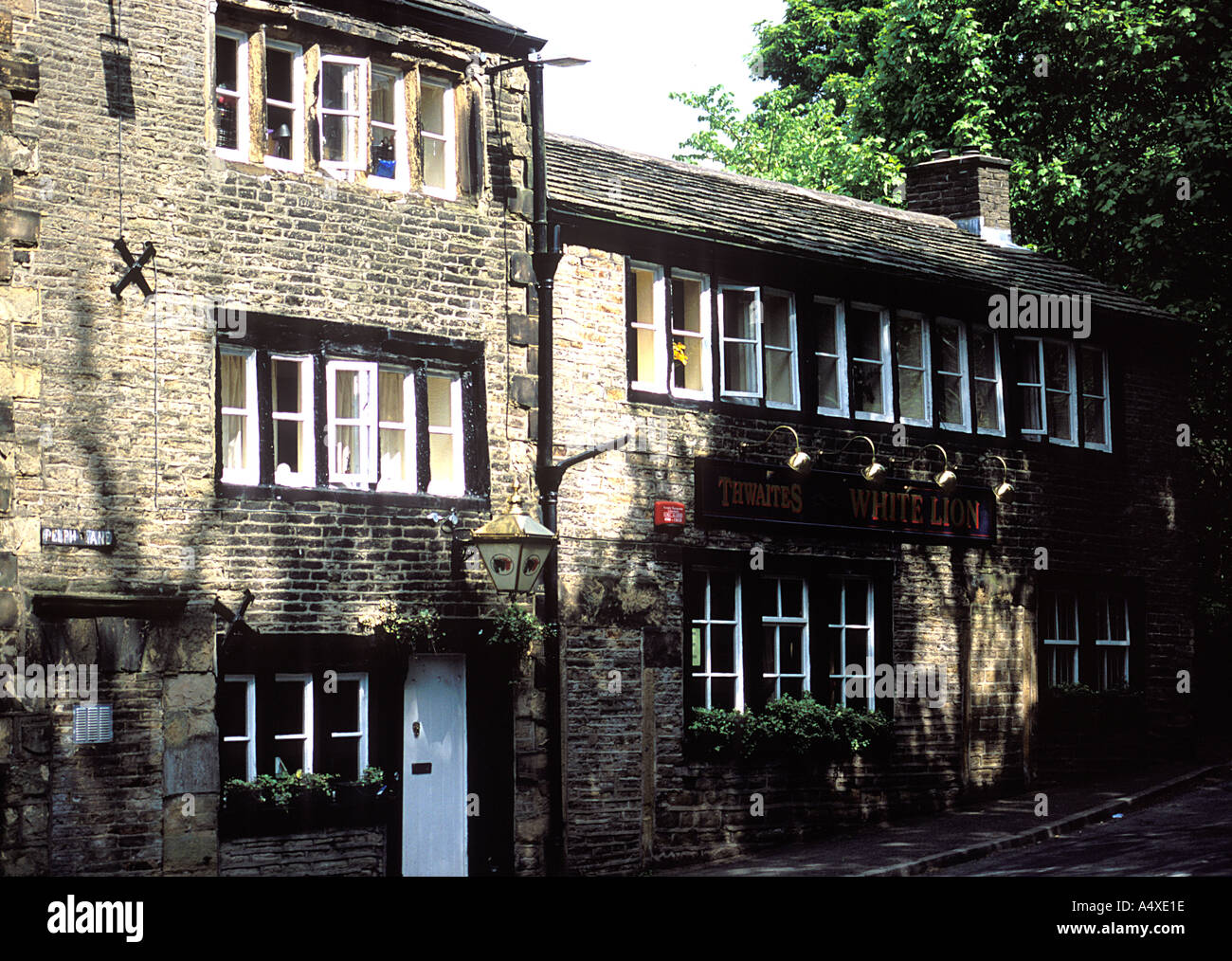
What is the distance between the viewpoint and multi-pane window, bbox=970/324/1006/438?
2212 centimetres

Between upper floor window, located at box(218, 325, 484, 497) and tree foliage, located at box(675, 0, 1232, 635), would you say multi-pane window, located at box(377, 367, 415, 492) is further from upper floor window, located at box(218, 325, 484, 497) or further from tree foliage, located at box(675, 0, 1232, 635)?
tree foliage, located at box(675, 0, 1232, 635)

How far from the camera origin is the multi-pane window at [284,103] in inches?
631

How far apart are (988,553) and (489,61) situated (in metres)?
8.84

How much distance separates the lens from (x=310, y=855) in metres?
15.4

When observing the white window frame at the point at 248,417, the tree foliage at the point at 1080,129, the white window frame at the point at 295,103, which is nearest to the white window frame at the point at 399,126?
the white window frame at the point at 295,103

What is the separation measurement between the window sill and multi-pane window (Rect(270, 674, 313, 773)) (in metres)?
1.56

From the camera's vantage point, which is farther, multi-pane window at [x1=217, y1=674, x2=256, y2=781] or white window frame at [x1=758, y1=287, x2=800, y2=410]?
white window frame at [x1=758, y1=287, x2=800, y2=410]

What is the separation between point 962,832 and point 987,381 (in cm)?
606

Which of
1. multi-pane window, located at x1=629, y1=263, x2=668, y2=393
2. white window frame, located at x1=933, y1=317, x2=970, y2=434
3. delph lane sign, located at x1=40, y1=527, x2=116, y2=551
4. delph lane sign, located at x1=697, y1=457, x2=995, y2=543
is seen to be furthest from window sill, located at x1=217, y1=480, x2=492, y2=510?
white window frame, located at x1=933, y1=317, x2=970, y2=434

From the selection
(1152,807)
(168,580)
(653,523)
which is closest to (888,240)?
(653,523)

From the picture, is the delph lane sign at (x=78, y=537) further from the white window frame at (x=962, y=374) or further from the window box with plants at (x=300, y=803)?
the white window frame at (x=962, y=374)

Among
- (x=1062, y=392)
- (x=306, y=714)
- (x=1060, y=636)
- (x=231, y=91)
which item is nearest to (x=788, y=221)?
(x=1062, y=392)

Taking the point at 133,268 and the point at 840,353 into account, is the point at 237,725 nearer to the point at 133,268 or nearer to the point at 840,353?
the point at 133,268

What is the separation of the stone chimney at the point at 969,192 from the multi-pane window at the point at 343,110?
12.0 meters
